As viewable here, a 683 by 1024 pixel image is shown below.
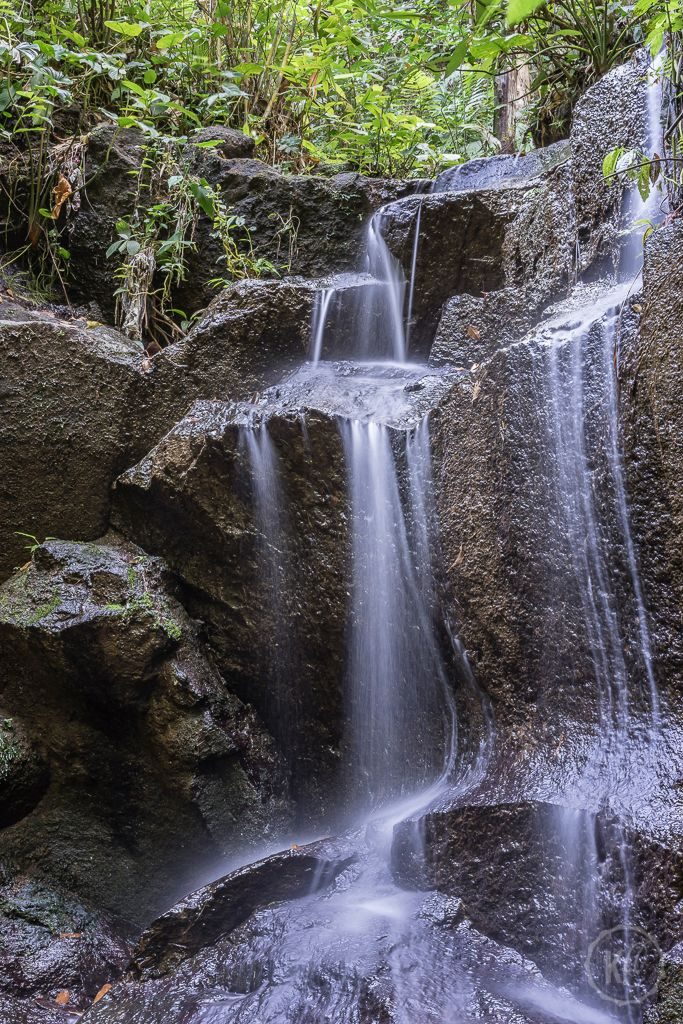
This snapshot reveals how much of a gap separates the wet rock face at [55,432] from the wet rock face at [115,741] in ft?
1.33

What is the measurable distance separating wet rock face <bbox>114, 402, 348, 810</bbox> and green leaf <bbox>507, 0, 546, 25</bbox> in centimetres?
229

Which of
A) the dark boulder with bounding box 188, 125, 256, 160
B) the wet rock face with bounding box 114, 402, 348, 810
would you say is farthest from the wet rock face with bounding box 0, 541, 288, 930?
the dark boulder with bounding box 188, 125, 256, 160

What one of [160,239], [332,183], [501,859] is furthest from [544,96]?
[501,859]

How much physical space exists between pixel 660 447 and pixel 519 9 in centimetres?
161

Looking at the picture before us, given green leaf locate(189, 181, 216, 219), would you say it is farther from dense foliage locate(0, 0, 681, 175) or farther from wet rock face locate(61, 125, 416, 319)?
dense foliage locate(0, 0, 681, 175)

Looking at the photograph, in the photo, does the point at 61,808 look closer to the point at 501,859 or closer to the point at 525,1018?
the point at 501,859

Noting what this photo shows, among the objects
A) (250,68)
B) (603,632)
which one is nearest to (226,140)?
(250,68)

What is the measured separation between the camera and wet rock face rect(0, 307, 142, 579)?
4039 mm

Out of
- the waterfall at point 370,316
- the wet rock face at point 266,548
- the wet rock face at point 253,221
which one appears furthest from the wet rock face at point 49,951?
the wet rock face at point 253,221

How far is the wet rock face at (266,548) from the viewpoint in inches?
137

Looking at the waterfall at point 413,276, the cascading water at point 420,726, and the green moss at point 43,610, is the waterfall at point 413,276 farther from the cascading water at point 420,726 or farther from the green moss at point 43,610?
the green moss at point 43,610

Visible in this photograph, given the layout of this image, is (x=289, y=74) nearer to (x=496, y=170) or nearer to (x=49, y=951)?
(x=496, y=170)

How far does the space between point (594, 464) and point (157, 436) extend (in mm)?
2508

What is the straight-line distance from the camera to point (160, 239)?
5.34 meters
